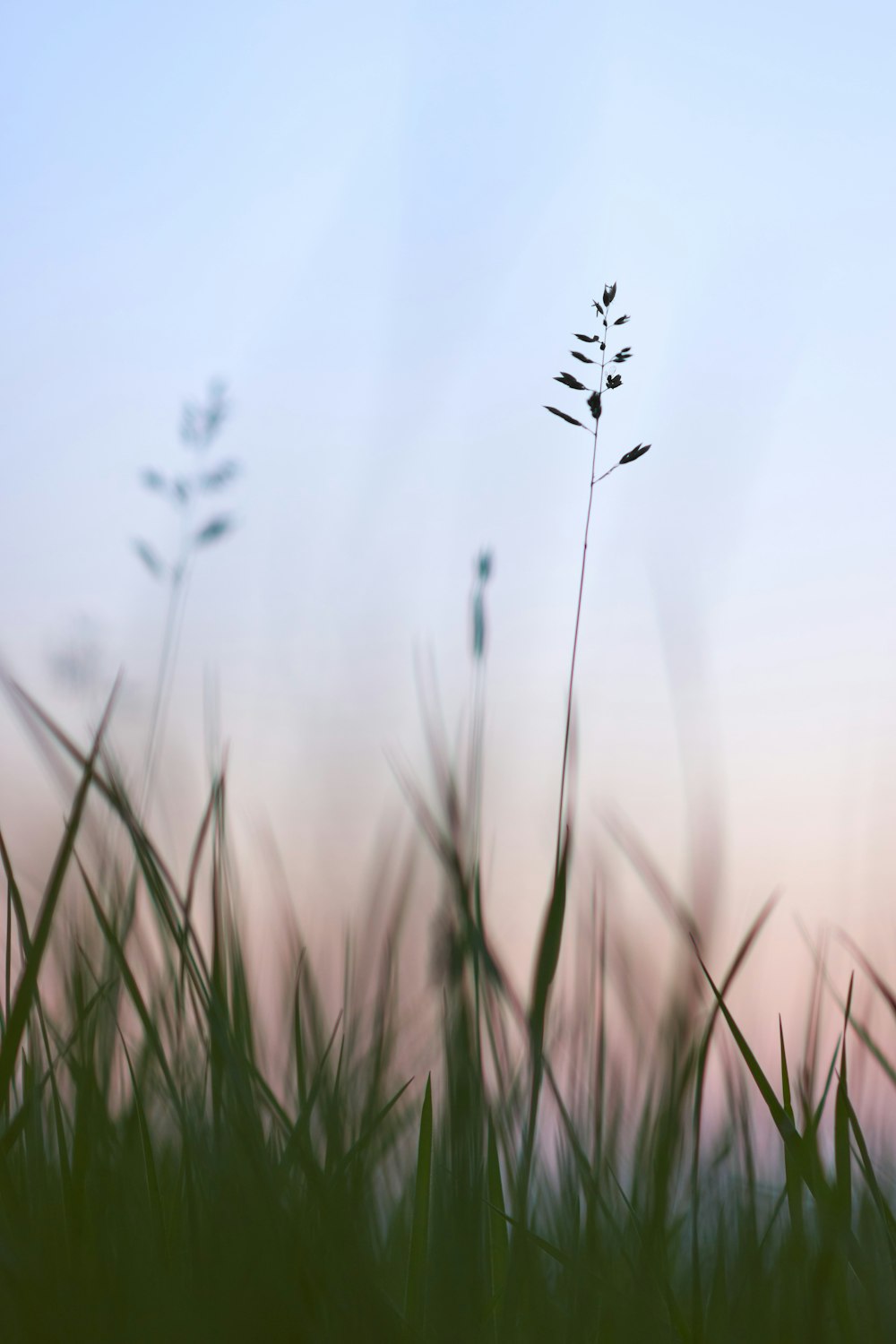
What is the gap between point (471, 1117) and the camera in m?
0.91

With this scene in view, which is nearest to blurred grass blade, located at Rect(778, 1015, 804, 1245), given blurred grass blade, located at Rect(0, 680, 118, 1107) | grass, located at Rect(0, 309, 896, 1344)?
grass, located at Rect(0, 309, 896, 1344)

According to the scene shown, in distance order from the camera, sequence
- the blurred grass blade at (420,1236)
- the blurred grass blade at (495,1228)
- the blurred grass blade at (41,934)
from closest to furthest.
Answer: the blurred grass blade at (41,934) → the blurred grass blade at (420,1236) → the blurred grass blade at (495,1228)

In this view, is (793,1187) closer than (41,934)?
No

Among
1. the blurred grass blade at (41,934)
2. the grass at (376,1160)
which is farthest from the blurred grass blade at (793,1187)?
the blurred grass blade at (41,934)

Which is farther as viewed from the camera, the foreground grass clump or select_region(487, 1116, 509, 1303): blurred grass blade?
select_region(487, 1116, 509, 1303): blurred grass blade

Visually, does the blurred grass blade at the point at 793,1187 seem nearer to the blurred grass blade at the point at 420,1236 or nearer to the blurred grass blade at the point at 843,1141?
the blurred grass blade at the point at 843,1141

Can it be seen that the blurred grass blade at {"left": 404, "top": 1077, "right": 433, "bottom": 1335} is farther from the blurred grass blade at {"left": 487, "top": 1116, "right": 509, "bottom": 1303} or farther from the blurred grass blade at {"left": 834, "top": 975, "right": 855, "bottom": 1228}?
the blurred grass blade at {"left": 834, "top": 975, "right": 855, "bottom": 1228}

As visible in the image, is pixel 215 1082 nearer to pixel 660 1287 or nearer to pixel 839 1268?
pixel 660 1287

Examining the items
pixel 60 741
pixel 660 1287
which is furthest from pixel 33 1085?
pixel 660 1287

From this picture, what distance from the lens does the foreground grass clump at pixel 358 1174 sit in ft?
2.73

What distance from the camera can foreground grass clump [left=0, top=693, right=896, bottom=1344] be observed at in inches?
32.8

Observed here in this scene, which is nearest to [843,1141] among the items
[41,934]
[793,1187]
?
[793,1187]

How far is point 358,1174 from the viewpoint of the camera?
100 cm

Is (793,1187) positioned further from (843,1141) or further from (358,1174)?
(358,1174)
